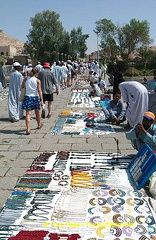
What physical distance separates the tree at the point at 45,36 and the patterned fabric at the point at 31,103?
5131 centimetres

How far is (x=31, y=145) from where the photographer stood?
610 centimetres

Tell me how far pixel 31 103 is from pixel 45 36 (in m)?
55.5

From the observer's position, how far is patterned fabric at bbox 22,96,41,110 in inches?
268

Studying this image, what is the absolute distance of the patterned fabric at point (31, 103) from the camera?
268 inches

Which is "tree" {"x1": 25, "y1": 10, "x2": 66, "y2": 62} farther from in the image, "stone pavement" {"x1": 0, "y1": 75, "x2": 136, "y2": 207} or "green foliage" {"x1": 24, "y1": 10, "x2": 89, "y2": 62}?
"stone pavement" {"x1": 0, "y1": 75, "x2": 136, "y2": 207}

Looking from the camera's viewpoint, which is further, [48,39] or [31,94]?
[48,39]

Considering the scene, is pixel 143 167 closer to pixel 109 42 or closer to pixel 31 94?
pixel 31 94

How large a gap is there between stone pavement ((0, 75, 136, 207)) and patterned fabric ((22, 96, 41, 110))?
0.64 metres

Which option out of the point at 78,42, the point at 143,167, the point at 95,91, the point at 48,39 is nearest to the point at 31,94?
the point at 143,167

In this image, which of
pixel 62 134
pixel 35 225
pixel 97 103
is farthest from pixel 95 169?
pixel 97 103

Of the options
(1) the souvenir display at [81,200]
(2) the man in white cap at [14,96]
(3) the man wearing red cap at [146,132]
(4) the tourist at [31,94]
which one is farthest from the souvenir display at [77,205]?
(2) the man in white cap at [14,96]

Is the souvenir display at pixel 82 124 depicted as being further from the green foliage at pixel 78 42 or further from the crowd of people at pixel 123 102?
the green foliage at pixel 78 42

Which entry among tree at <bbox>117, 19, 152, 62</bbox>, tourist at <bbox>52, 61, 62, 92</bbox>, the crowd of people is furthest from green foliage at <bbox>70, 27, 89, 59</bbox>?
the crowd of people

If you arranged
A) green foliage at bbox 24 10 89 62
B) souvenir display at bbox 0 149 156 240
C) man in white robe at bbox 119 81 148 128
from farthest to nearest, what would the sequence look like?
green foliage at bbox 24 10 89 62, man in white robe at bbox 119 81 148 128, souvenir display at bbox 0 149 156 240
